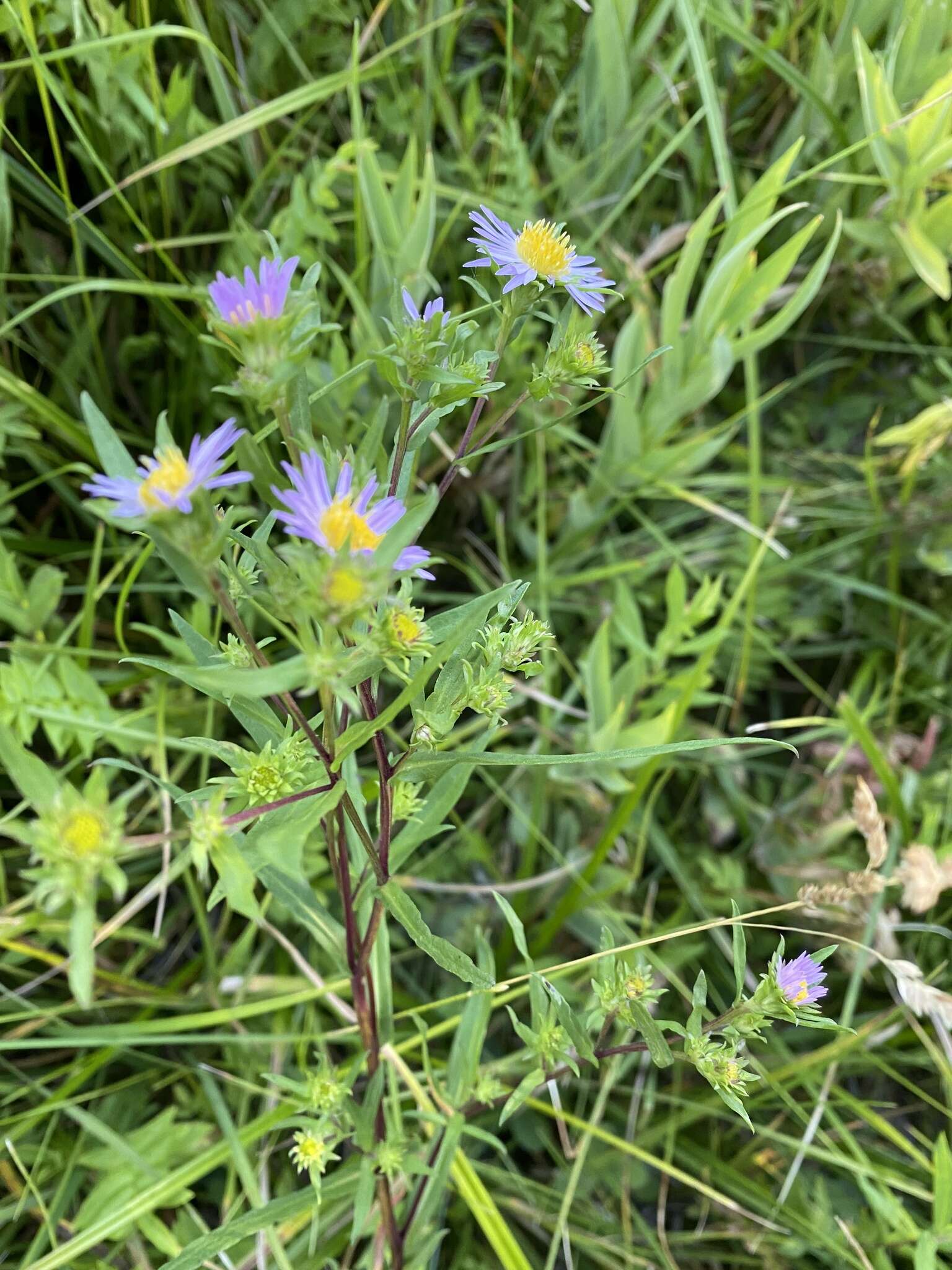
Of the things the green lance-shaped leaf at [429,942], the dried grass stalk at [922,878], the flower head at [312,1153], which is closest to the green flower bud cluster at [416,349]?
the green lance-shaped leaf at [429,942]

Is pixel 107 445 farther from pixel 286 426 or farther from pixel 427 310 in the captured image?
pixel 427 310

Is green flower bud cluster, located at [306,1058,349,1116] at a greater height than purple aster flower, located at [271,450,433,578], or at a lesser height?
lesser

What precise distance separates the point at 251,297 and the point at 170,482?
0.38 ft

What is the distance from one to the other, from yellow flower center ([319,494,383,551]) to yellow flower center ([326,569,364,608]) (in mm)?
16

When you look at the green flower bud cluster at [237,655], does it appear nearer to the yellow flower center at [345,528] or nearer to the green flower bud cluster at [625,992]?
the yellow flower center at [345,528]

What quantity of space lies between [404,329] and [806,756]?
1.05 m

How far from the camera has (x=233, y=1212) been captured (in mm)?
799

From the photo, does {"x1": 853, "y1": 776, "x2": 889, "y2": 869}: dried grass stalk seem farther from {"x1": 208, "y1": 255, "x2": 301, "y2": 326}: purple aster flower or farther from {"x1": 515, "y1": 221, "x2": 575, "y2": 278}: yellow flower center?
{"x1": 208, "y1": 255, "x2": 301, "y2": 326}: purple aster flower

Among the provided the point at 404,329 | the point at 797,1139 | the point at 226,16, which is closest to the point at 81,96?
the point at 226,16

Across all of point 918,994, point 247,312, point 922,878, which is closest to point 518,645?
point 247,312

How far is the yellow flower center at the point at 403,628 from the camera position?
0.46 metres

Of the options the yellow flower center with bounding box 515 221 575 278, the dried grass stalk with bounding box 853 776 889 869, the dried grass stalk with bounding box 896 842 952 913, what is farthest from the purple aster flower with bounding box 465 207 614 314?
the dried grass stalk with bounding box 896 842 952 913

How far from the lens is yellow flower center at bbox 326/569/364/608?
1.34 feet

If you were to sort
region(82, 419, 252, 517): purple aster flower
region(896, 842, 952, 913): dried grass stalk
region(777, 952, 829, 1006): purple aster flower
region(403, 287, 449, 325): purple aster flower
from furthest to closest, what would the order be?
region(896, 842, 952, 913): dried grass stalk < region(777, 952, 829, 1006): purple aster flower < region(403, 287, 449, 325): purple aster flower < region(82, 419, 252, 517): purple aster flower
